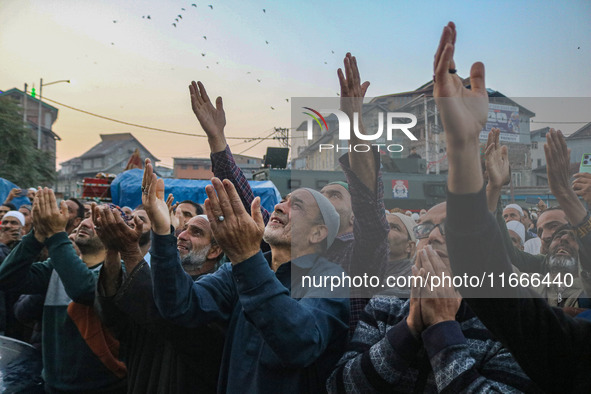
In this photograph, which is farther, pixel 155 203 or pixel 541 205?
pixel 155 203

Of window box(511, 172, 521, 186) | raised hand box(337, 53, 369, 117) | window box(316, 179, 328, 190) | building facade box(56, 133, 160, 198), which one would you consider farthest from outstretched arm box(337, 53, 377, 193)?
building facade box(56, 133, 160, 198)

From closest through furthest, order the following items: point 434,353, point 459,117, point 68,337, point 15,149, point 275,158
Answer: point 459,117
point 434,353
point 68,337
point 275,158
point 15,149

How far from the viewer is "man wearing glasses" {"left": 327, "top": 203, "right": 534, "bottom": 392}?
1269 mm

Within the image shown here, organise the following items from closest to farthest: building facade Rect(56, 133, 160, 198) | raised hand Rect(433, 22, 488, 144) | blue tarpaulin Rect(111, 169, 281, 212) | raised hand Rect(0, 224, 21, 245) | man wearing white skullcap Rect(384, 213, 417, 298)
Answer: raised hand Rect(433, 22, 488, 144)
man wearing white skullcap Rect(384, 213, 417, 298)
raised hand Rect(0, 224, 21, 245)
blue tarpaulin Rect(111, 169, 281, 212)
building facade Rect(56, 133, 160, 198)

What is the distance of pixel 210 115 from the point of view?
95.4 inches

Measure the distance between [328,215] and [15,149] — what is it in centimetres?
2094

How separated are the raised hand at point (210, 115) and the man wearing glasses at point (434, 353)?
131 centimetres

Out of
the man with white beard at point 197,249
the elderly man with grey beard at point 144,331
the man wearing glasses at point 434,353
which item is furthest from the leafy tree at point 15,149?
the man wearing glasses at point 434,353

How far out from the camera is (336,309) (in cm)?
167

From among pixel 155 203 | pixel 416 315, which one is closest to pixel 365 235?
pixel 416 315

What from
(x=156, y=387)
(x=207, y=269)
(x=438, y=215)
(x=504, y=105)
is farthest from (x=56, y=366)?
(x=504, y=105)

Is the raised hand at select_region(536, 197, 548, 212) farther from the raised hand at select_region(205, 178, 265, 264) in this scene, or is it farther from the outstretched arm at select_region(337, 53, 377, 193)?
the raised hand at select_region(205, 178, 265, 264)

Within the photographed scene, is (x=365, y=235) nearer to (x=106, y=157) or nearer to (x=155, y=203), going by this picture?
(x=155, y=203)

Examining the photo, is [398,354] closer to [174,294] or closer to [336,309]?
[336,309]
